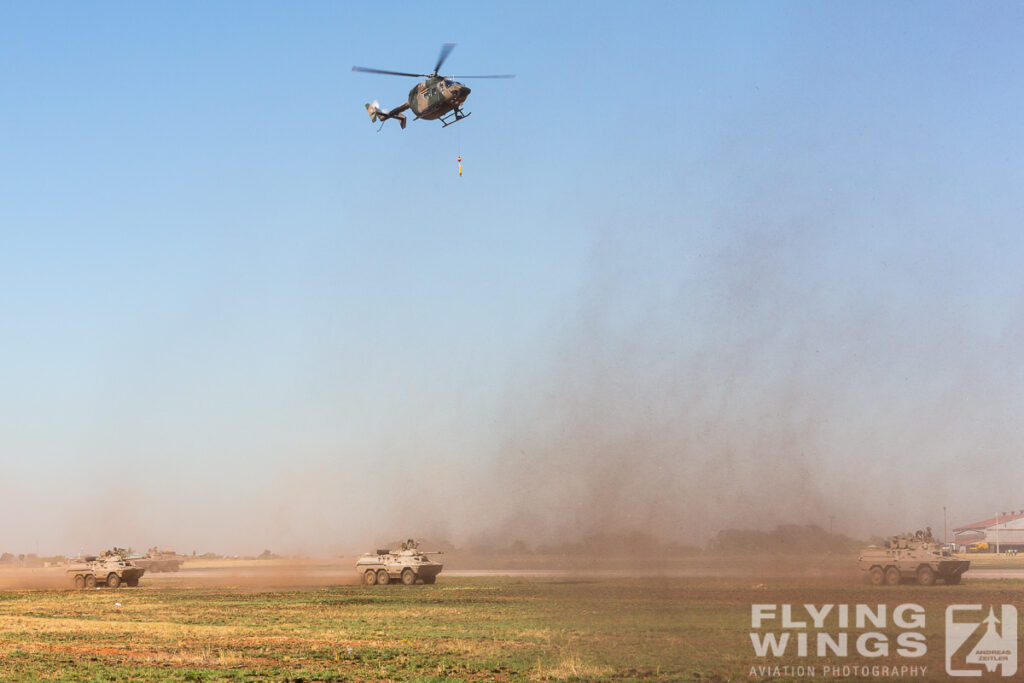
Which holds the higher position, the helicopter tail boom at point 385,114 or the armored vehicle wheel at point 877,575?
the helicopter tail boom at point 385,114

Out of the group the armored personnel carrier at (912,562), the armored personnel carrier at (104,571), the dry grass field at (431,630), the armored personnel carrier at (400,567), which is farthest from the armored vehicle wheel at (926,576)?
the armored personnel carrier at (104,571)

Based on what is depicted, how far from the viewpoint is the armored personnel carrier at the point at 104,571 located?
69.3 metres

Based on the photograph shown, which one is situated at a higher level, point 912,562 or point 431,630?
point 912,562

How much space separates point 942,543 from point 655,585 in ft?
58.4

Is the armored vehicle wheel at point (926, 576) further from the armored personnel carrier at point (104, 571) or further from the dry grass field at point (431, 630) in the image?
the armored personnel carrier at point (104, 571)

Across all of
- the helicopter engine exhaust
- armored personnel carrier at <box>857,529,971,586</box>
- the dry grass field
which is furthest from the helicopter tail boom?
armored personnel carrier at <box>857,529,971,586</box>

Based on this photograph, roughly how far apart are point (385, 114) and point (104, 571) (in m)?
41.4

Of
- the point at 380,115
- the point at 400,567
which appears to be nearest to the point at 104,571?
the point at 400,567

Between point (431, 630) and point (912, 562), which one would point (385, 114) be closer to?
point (431, 630)

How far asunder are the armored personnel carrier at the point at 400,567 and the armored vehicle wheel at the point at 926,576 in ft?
96.7

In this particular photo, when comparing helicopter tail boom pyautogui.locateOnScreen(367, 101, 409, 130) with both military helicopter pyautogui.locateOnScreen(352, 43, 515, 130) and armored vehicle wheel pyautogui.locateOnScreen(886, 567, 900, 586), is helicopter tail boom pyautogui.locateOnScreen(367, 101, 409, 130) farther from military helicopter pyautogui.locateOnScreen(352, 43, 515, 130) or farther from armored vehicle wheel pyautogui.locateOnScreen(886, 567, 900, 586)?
armored vehicle wheel pyautogui.locateOnScreen(886, 567, 900, 586)

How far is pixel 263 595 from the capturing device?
5634 cm

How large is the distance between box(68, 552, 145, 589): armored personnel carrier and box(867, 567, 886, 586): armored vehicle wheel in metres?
49.6

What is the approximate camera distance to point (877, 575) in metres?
59.7
